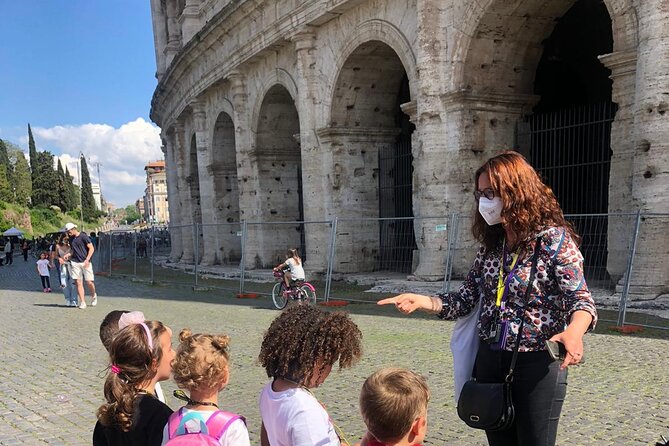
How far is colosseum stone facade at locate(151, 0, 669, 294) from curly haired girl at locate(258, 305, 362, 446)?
7622mm

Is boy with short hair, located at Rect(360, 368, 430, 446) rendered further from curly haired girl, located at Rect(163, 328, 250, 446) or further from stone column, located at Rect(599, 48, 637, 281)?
stone column, located at Rect(599, 48, 637, 281)

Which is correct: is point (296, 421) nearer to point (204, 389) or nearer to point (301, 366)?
point (301, 366)

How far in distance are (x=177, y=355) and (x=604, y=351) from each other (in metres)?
5.47

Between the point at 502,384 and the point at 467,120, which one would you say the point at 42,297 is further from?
the point at 502,384

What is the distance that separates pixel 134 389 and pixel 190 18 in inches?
947

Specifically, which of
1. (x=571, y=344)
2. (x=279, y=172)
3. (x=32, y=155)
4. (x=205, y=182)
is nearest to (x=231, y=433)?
(x=571, y=344)

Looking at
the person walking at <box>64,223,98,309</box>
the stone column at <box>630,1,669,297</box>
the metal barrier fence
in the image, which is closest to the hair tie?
the metal barrier fence

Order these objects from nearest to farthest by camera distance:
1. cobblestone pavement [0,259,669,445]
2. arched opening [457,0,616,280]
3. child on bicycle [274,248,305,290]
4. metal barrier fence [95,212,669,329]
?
cobblestone pavement [0,259,669,445]
metal barrier fence [95,212,669,329]
arched opening [457,0,616,280]
child on bicycle [274,248,305,290]

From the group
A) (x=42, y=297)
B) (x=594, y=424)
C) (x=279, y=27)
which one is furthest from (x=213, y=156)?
(x=594, y=424)

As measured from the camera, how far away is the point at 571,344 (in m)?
1.99

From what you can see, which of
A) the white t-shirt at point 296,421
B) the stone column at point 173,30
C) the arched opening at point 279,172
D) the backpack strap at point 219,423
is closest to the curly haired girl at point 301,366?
the white t-shirt at point 296,421

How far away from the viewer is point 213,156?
2262 cm

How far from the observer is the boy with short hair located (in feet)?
6.66

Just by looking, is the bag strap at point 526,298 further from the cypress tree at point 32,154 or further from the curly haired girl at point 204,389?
the cypress tree at point 32,154
